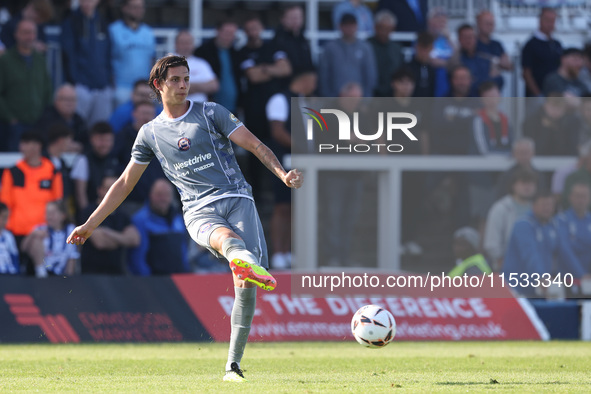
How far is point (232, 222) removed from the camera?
7.20 meters

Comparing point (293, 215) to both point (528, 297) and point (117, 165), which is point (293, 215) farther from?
point (528, 297)

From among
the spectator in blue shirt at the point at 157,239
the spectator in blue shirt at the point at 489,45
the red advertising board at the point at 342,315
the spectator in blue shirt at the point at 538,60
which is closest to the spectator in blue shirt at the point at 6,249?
the spectator in blue shirt at the point at 157,239

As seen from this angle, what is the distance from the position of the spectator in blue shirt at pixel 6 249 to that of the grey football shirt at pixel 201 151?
540cm

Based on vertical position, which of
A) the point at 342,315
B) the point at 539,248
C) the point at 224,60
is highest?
the point at 224,60

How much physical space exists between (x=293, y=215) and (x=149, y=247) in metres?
2.04

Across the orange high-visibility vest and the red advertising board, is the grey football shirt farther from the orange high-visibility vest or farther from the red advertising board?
the orange high-visibility vest

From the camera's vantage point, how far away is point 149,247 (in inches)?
506

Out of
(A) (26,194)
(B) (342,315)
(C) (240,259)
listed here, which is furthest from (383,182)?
(C) (240,259)

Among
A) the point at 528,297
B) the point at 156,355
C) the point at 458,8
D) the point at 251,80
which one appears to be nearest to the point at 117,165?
the point at 251,80

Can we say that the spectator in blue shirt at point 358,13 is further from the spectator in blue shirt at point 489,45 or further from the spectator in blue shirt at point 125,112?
the spectator in blue shirt at point 125,112

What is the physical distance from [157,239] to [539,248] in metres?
5.07

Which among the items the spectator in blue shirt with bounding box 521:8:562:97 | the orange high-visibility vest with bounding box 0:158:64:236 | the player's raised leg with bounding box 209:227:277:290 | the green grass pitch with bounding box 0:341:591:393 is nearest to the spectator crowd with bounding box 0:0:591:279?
the orange high-visibility vest with bounding box 0:158:64:236

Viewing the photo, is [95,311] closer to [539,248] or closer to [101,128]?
[101,128]

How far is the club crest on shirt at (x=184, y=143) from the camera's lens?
720 cm
